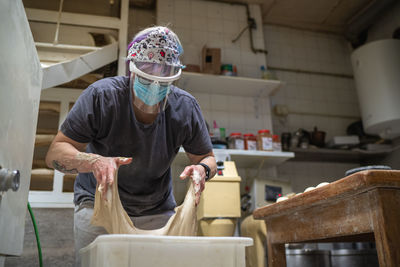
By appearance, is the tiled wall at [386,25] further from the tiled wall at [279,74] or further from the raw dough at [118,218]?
the raw dough at [118,218]

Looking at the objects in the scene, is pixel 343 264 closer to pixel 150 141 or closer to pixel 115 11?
pixel 150 141

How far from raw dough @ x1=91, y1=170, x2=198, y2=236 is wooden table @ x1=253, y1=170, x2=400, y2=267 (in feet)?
1.36

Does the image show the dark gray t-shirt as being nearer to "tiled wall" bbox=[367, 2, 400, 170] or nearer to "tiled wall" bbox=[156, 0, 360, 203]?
"tiled wall" bbox=[156, 0, 360, 203]

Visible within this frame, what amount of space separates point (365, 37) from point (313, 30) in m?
0.63

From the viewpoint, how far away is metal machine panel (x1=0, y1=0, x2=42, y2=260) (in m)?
0.98

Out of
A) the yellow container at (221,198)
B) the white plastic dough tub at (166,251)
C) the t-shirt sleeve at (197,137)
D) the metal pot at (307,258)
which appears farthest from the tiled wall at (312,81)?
the white plastic dough tub at (166,251)

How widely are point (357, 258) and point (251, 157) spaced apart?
1.44 meters

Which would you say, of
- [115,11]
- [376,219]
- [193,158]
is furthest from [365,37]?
[376,219]

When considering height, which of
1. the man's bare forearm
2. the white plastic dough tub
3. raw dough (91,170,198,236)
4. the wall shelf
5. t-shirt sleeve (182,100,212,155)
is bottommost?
the white plastic dough tub

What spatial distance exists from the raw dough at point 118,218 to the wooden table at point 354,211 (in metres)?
0.42

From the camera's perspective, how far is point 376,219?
97 cm

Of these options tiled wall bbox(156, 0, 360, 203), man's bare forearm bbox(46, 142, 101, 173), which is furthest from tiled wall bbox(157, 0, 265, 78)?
man's bare forearm bbox(46, 142, 101, 173)

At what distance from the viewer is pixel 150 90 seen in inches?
51.1

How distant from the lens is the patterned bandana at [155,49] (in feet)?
4.19
